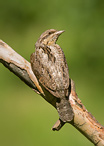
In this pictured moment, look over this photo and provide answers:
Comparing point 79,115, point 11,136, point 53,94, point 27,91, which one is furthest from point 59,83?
point 27,91

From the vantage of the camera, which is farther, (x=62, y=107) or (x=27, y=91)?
(x=27, y=91)

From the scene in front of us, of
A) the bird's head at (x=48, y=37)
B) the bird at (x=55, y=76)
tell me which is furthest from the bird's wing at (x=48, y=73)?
the bird's head at (x=48, y=37)

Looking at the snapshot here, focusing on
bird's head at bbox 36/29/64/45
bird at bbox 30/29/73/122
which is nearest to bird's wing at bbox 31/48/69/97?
bird at bbox 30/29/73/122

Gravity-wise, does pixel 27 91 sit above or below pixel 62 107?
above

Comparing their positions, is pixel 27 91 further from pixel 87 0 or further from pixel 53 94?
pixel 53 94

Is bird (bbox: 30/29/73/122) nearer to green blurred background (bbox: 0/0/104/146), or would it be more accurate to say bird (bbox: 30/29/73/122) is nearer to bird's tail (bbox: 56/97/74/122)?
bird's tail (bbox: 56/97/74/122)

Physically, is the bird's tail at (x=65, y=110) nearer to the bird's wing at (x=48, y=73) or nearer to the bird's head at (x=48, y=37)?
the bird's wing at (x=48, y=73)
